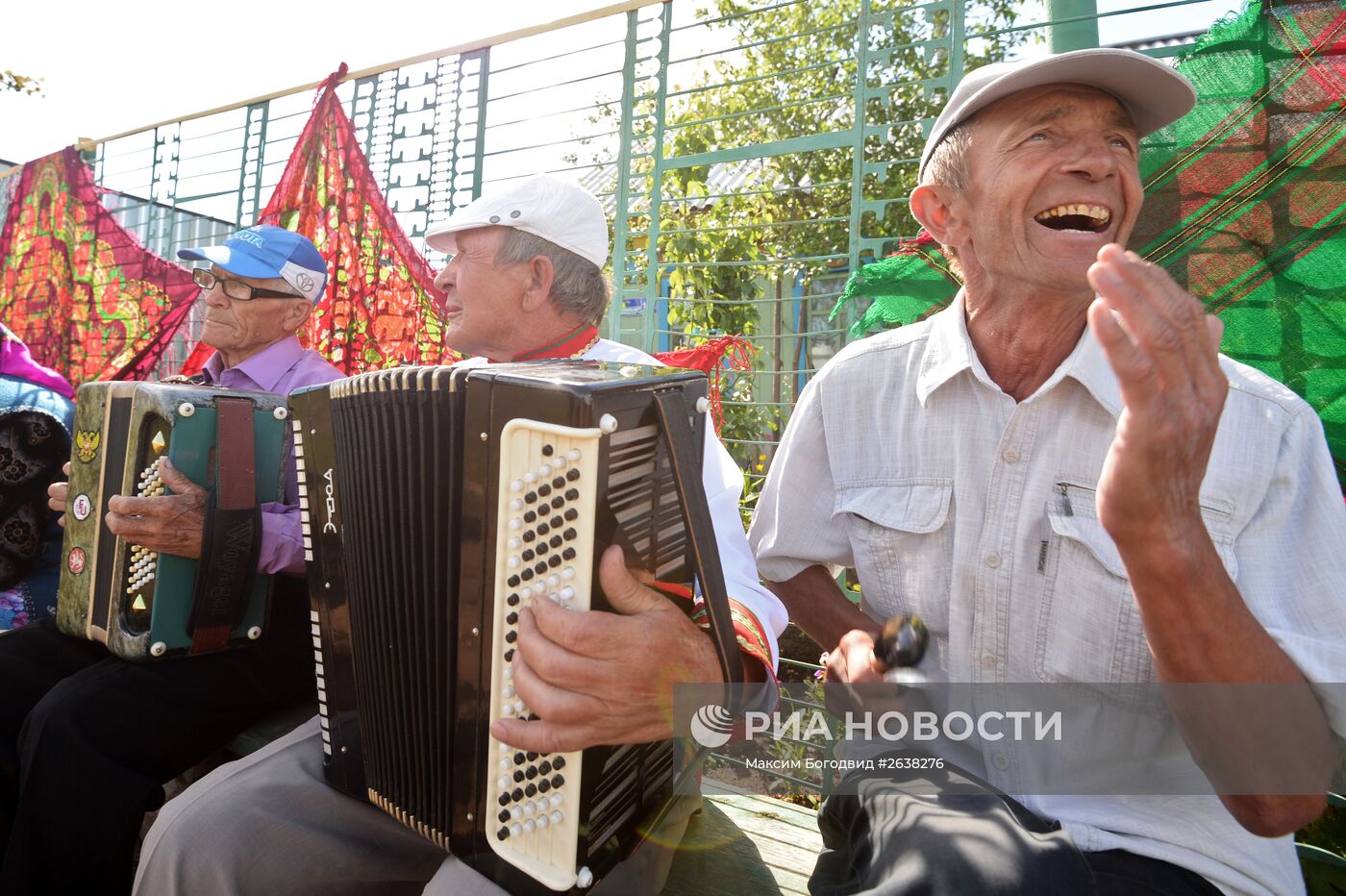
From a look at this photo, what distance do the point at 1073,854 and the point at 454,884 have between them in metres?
1.01

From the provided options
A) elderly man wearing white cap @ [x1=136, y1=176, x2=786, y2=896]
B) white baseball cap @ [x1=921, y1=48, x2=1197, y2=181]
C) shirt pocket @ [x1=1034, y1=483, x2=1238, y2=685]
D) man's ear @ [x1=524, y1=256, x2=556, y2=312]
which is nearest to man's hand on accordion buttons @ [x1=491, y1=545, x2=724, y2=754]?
elderly man wearing white cap @ [x1=136, y1=176, x2=786, y2=896]

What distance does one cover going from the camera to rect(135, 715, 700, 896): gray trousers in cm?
162

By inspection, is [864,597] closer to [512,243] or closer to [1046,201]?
[1046,201]

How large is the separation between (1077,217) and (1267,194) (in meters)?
0.90

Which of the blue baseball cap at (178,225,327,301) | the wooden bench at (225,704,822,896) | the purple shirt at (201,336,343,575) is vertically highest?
the blue baseball cap at (178,225,327,301)

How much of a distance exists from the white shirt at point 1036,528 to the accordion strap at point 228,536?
1382 mm

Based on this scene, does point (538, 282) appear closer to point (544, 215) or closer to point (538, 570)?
point (544, 215)

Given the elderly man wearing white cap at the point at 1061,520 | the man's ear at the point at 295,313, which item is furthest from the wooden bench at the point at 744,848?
the man's ear at the point at 295,313

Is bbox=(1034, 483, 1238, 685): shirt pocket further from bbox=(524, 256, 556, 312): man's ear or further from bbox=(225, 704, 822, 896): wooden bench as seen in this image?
bbox=(524, 256, 556, 312): man's ear

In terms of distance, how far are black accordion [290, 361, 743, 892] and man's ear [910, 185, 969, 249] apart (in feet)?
2.18

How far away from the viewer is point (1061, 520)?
1.36 metres

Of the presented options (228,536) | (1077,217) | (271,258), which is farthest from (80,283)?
(1077,217)

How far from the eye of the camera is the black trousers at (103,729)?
1.89 metres

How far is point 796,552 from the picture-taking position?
174cm
